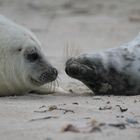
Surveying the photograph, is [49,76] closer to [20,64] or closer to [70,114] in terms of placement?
[20,64]

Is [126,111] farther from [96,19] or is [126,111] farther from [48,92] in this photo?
[96,19]

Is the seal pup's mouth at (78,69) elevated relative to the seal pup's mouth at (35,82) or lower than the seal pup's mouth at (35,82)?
elevated

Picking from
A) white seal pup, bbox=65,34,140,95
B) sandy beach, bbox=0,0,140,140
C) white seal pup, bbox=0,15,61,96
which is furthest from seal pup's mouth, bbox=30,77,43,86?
white seal pup, bbox=65,34,140,95

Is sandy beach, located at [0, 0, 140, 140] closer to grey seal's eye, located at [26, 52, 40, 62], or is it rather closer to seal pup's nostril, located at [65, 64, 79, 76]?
seal pup's nostril, located at [65, 64, 79, 76]

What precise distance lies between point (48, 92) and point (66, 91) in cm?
19

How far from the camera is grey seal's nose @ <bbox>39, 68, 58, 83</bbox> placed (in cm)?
565

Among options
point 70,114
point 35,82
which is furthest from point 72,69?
point 70,114

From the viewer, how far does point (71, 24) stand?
12664 mm

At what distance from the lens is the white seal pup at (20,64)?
5711mm

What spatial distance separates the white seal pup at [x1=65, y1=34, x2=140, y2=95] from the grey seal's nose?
0.44ft

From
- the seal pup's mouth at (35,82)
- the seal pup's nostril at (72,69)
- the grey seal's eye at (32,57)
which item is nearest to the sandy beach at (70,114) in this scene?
the seal pup's mouth at (35,82)

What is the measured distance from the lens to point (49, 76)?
566cm

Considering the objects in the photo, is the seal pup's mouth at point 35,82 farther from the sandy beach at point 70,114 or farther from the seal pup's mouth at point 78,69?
the seal pup's mouth at point 78,69

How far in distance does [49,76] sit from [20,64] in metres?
0.30
